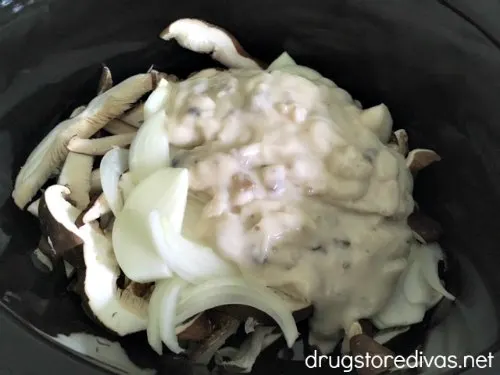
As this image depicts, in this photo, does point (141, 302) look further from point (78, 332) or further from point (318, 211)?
point (318, 211)

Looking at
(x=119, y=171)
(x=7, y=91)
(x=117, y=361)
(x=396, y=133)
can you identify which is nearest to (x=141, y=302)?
(x=117, y=361)

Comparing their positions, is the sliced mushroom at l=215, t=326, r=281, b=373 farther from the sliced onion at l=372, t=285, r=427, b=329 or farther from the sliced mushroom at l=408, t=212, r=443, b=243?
the sliced mushroom at l=408, t=212, r=443, b=243

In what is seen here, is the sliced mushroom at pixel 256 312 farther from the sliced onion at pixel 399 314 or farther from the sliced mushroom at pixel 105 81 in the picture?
the sliced mushroom at pixel 105 81

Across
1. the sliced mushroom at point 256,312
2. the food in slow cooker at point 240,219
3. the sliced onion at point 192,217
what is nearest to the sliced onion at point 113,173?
the food in slow cooker at point 240,219

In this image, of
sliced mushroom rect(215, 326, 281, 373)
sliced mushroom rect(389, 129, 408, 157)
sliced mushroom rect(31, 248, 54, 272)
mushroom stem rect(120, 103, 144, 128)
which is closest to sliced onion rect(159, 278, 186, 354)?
sliced mushroom rect(215, 326, 281, 373)

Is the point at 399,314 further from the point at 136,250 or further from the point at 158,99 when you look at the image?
the point at 158,99

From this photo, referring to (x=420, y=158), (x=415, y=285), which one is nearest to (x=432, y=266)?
(x=415, y=285)
